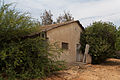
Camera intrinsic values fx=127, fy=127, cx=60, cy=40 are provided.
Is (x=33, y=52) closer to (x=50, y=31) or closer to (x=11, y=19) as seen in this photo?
(x=11, y=19)

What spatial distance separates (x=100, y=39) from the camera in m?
11.9

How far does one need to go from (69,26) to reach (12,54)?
6.61 m

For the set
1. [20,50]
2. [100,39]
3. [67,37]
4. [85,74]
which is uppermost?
[67,37]

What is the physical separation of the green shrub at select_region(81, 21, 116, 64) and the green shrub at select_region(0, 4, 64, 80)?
581cm

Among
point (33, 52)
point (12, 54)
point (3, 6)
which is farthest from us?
point (33, 52)

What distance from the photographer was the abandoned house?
970 cm

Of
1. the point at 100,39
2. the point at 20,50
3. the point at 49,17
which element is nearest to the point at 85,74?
the point at 20,50

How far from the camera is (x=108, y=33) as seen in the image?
12453mm

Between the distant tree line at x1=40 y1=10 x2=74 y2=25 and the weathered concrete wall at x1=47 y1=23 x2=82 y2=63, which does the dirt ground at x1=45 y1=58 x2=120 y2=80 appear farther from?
the distant tree line at x1=40 y1=10 x2=74 y2=25

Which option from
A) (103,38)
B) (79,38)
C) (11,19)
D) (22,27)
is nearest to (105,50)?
(103,38)

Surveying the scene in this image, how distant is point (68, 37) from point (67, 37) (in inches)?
6.2

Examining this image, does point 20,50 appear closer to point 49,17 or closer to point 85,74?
point 85,74

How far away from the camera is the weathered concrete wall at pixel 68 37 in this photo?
981 cm

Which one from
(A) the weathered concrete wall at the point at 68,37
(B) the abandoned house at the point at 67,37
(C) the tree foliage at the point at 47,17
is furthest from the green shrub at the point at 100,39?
(C) the tree foliage at the point at 47,17
